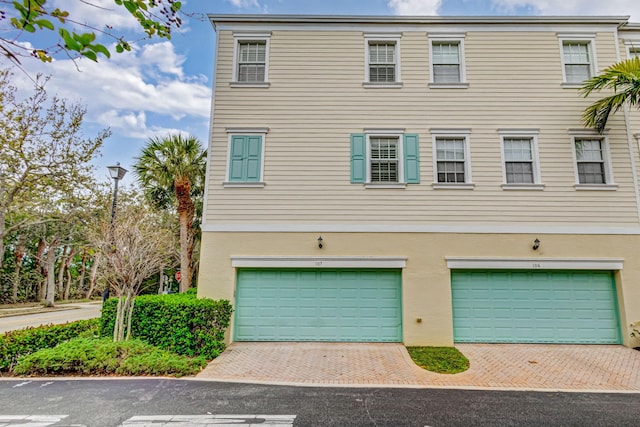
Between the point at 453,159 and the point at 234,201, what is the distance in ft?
20.9

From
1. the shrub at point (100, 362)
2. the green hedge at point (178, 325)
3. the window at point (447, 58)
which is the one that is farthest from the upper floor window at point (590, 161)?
the shrub at point (100, 362)

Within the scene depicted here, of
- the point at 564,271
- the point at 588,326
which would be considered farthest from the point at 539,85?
the point at 588,326

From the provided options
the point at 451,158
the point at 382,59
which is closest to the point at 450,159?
the point at 451,158

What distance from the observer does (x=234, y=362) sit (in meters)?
7.24

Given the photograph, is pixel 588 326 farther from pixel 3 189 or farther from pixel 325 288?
pixel 3 189

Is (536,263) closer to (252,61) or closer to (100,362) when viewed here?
(252,61)

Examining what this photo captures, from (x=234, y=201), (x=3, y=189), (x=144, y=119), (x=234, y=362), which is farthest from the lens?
(x=144, y=119)

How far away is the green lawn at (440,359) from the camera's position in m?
6.88

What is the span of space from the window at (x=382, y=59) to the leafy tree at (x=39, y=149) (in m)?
8.96

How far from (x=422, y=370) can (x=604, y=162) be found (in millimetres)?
7967

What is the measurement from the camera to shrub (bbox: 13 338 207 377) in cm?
626

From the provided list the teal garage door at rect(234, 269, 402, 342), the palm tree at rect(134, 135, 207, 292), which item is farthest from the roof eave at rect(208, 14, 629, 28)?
the teal garage door at rect(234, 269, 402, 342)

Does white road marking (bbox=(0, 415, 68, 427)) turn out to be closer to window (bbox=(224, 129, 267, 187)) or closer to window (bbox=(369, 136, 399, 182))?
window (bbox=(224, 129, 267, 187))

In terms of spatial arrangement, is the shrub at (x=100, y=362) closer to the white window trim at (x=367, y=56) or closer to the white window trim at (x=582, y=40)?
the white window trim at (x=367, y=56)
